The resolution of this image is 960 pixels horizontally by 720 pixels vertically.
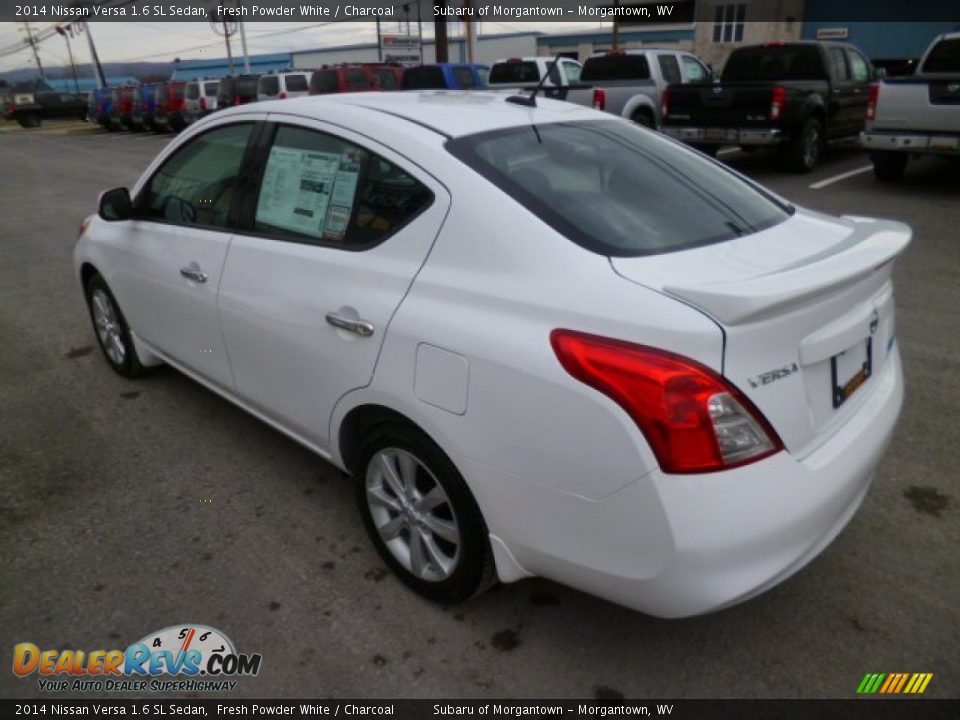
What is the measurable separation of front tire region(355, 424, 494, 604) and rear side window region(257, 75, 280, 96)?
20945 millimetres

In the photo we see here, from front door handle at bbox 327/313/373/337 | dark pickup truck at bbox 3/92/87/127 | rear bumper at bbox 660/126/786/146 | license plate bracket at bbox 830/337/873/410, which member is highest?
front door handle at bbox 327/313/373/337

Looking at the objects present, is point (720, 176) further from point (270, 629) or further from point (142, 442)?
point (142, 442)

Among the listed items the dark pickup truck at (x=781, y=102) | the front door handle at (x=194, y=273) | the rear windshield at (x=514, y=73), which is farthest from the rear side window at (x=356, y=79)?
the front door handle at (x=194, y=273)

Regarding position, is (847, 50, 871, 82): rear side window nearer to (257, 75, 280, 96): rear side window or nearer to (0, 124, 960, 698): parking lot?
(0, 124, 960, 698): parking lot

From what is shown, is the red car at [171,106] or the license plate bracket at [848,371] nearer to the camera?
the license plate bracket at [848,371]

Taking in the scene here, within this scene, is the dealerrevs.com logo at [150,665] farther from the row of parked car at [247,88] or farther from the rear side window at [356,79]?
the rear side window at [356,79]

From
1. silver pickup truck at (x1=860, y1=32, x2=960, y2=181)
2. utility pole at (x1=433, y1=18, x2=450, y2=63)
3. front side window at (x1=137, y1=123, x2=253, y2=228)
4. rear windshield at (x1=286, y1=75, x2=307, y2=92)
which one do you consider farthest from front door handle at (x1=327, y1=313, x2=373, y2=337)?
utility pole at (x1=433, y1=18, x2=450, y2=63)

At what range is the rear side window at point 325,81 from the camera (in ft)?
61.1

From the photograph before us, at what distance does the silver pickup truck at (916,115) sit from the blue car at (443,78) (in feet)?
30.1

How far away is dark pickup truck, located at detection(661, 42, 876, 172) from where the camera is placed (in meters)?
10.1

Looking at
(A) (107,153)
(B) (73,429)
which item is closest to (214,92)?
(A) (107,153)

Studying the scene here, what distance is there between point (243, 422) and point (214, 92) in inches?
917

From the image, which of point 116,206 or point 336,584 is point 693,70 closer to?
point 116,206

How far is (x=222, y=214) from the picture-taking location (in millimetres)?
3186
